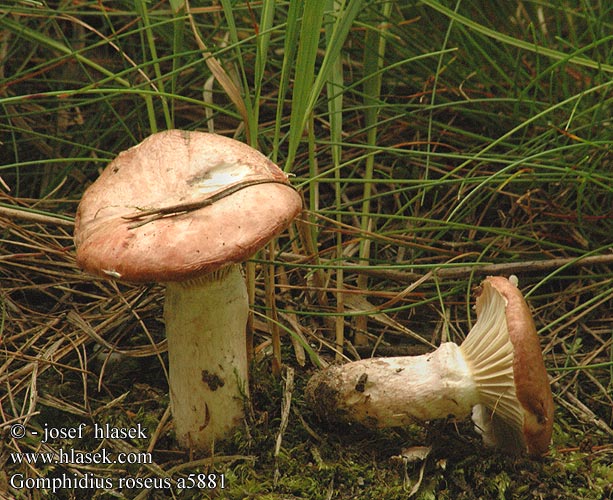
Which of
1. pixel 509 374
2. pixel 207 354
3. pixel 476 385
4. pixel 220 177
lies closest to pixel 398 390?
pixel 476 385

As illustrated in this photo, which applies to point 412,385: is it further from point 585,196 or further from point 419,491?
point 585,196

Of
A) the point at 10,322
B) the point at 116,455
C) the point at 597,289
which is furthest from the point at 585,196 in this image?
the point at 10,322

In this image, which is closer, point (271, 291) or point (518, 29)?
point (271, 291)

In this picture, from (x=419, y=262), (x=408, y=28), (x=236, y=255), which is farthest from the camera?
(x=408, y=28)

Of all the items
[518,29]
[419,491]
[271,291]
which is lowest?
[419,491]

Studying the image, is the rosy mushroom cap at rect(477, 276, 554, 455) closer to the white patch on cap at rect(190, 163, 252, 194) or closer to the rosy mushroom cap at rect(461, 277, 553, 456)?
the rosy mushroom cap at rect(461, 277, 553, 456)

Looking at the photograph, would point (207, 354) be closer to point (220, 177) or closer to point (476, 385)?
point (220, 177)

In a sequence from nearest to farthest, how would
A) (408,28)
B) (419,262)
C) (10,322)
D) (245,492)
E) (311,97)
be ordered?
(245,492) → (311,97) → (10,322) → (419,262) → (408,28)
